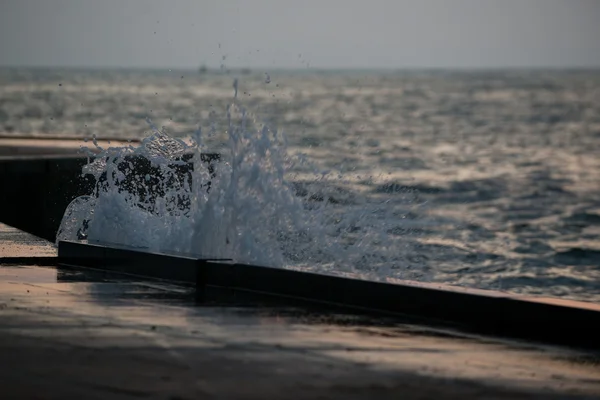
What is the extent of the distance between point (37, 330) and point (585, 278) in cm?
1473

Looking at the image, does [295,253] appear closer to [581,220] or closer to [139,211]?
[139,211]

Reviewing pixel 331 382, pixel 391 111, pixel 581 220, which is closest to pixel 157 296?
pixel 331 382

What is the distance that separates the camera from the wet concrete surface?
20.2 ft

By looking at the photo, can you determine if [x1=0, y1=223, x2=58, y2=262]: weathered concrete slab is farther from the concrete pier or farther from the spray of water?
the concrete pier

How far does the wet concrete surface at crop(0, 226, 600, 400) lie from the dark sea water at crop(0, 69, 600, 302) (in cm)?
148

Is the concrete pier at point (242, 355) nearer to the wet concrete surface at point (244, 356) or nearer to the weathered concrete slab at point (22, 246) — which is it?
the wet concrete surface at point (244, 356)

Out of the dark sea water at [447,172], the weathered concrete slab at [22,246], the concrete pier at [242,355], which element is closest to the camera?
the concrete pier at [242,355]

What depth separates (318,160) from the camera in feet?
140

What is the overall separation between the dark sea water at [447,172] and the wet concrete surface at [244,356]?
58.5 inches

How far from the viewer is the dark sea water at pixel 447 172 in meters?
20.7

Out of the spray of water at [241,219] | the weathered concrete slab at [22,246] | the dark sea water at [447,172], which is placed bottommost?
the dark sea water at [447,172]

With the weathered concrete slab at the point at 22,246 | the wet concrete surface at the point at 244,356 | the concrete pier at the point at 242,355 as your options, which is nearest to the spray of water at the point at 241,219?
the weathered concrete slab at the point at 22,246

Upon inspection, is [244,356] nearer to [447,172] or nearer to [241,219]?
[241,219]

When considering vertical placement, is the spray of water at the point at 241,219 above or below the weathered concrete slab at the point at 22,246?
above
